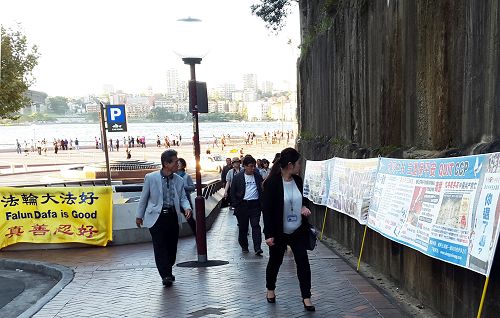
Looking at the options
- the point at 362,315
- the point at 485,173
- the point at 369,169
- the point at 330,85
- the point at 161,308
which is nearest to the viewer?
the point at 485,173

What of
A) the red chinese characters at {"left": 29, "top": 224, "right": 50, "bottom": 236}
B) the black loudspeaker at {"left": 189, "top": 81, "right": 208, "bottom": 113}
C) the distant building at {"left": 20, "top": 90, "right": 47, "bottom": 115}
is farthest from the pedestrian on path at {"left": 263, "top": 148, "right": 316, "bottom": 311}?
the distant building at {"left": 20, "top": 90, "right": 47, "bottom": 115}

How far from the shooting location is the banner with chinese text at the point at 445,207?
15.5 ft

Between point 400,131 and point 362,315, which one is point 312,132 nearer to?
point 400,131

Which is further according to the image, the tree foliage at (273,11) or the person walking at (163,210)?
the tree foliage at (273,11)

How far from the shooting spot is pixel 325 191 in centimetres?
1159

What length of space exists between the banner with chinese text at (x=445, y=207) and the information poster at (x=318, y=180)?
3.79 m

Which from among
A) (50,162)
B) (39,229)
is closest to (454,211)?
(39,229)

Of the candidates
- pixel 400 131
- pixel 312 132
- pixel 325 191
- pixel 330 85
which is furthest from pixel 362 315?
pixel 312 132

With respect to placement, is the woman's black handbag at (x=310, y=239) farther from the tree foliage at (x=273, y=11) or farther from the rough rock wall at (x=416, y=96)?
the tree foliage at (x=273, y=11)

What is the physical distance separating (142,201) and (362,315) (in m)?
3.18

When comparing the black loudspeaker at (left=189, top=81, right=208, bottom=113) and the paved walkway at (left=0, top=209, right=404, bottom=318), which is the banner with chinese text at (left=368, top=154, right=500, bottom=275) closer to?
the paved walkway at (left=0, top=209, right=404, bottom=318)

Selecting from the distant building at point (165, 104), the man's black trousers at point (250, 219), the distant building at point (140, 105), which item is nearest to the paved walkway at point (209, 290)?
the man's black trousers at point (250, 219)

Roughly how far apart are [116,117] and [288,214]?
12.1m

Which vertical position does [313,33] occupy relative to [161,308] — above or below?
above
